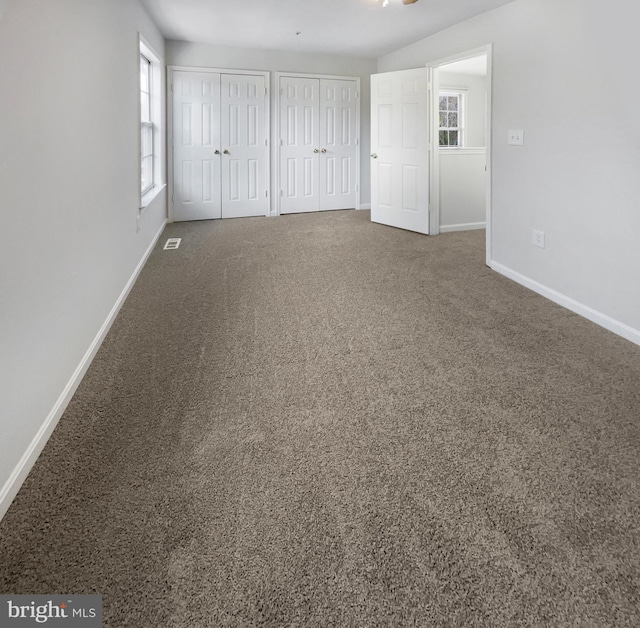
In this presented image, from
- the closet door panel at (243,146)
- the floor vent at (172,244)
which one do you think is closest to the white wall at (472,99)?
the closet door panel at (243,146)

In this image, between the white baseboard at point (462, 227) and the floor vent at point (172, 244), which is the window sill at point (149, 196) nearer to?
the floor vent at point (172, 244)

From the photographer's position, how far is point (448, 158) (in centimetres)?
581

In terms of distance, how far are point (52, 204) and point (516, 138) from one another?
3430 millimetres

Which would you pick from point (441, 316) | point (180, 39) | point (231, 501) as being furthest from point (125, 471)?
point (180, 39)

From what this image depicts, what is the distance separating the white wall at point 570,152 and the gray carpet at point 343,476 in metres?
0.37

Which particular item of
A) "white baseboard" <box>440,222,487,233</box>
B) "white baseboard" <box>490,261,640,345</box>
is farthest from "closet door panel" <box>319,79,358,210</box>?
"white baseboard" <box>490,261,640,345</box>

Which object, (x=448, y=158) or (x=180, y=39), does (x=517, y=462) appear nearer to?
(x=448, y=158)

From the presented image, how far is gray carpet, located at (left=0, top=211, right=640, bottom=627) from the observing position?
1.16 meters

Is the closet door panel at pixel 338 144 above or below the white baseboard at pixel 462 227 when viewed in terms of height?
above

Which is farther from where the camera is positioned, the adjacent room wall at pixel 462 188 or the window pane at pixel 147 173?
the adjacent room wall at pixel 462 188

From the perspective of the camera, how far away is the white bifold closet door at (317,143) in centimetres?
690

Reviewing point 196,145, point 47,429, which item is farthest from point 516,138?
point 196,145

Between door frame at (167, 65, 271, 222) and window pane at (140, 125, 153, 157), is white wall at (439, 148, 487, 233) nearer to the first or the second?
door frame at (167, 65, 271, 222)

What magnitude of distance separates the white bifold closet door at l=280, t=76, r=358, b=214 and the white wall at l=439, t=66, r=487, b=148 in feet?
4.85
